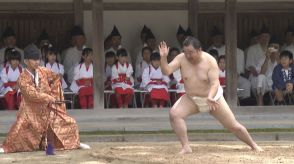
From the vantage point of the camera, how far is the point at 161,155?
8922 millimetres

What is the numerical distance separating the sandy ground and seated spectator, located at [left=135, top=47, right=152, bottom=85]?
332cm

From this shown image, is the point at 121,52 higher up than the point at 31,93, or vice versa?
the point at 121,52

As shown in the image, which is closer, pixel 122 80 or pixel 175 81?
pixel 122 80

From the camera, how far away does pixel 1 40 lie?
1366 centimetres

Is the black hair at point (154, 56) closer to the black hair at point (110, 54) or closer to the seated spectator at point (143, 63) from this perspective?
the seated spectator at point (143, 63)

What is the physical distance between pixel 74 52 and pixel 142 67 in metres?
1.13

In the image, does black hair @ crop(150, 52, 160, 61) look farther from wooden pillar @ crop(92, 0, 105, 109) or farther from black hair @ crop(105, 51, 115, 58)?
wooden pillar @ crop(92, 0, 105, 109)

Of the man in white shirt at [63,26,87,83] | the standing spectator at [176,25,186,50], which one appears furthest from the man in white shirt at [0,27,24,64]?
the standing spectator at [176,25,186,50]

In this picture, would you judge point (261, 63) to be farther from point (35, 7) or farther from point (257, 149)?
point (257, 149)

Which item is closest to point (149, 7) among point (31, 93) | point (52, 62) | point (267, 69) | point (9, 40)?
point (52, 62)

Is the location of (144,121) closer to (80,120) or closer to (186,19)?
(80,120)

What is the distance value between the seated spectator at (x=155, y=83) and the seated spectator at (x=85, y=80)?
0.85 metres

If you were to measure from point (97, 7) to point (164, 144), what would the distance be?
114 inches

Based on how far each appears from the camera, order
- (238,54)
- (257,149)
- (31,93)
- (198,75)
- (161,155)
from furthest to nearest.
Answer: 1. (238,54)
2. (31,93)
3. (257,149)
4. (198,75)
5. (161,155)
